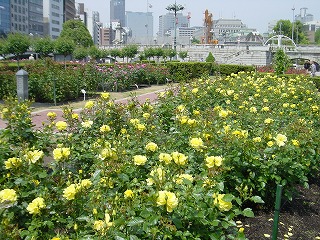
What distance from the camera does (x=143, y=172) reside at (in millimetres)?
3469

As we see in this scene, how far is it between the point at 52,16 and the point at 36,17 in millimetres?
6696

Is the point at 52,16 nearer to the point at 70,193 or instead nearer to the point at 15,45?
the point at 15,45

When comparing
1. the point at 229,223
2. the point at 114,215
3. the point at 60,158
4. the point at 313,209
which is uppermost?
the point at 60,158

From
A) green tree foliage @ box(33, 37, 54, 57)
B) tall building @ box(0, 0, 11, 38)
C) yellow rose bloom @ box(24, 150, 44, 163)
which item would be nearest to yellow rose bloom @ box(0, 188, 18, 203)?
yellow rose bloom @ box(24, 150, 44, 163)

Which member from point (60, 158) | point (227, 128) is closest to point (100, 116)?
point (227, 128)

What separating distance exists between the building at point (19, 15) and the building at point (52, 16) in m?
8.31

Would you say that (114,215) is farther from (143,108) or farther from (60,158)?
(143,108)

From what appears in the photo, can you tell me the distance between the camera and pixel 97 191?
280 centimetres

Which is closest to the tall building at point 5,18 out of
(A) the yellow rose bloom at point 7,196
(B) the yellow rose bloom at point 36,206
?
(A) the yellow rose bloom at point 7,196

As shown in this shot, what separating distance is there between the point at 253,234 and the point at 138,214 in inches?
72.2

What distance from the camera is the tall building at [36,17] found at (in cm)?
9506

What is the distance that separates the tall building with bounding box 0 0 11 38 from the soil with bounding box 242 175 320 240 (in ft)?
264

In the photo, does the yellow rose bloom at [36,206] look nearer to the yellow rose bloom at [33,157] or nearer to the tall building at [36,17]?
the yellow rose bloom at [33,157]

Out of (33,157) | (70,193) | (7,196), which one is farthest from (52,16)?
(70,193)
